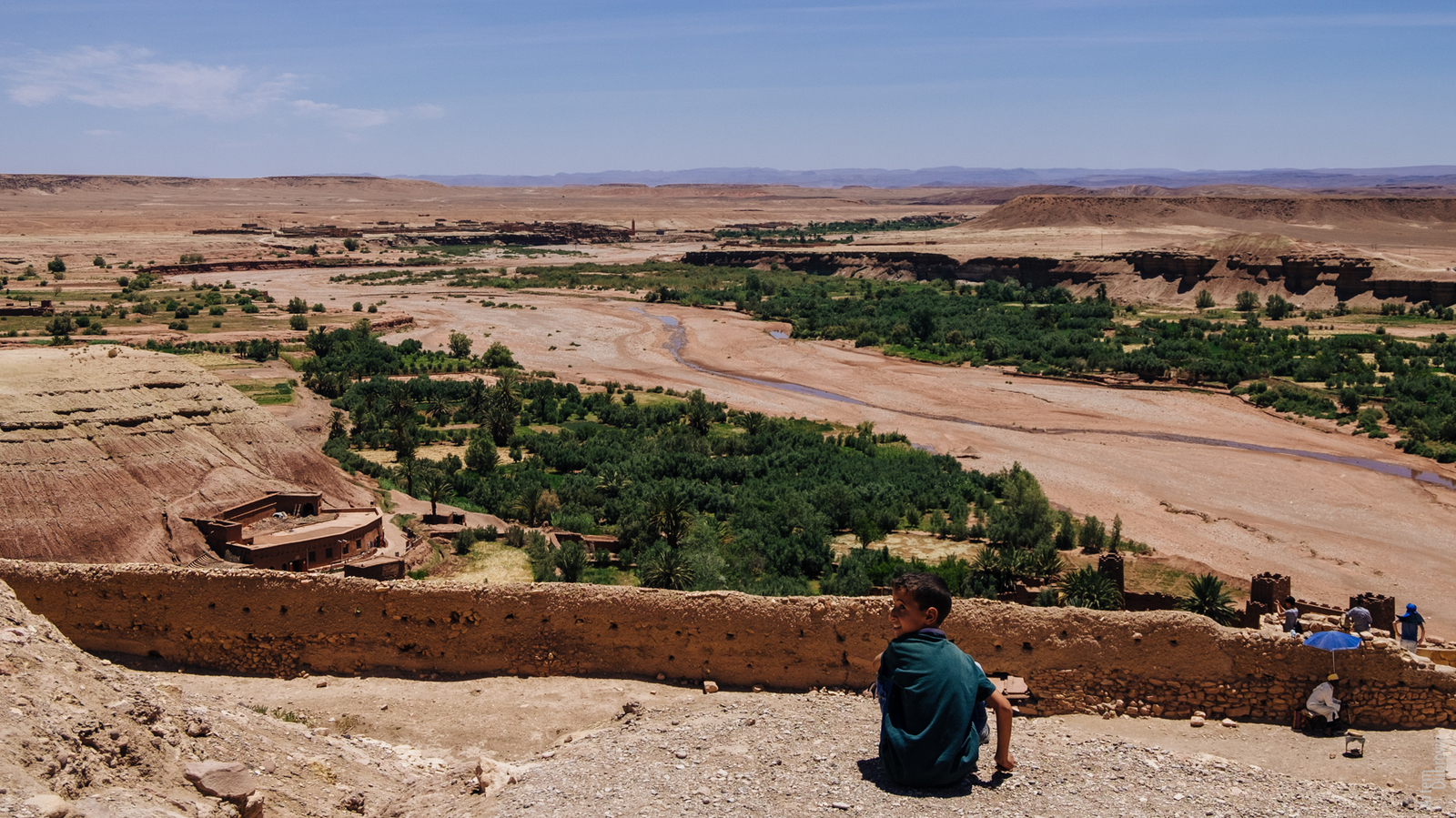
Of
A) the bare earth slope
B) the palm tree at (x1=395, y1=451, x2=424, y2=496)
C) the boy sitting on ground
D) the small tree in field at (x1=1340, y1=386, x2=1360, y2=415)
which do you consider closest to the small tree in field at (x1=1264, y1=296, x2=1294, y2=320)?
the small tree in field at (x1=1340, y1=386, x2=1360, y2=415)

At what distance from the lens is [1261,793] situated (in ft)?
29.0

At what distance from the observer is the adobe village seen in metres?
9.23

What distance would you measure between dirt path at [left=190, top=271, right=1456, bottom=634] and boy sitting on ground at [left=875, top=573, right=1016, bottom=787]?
19.2m

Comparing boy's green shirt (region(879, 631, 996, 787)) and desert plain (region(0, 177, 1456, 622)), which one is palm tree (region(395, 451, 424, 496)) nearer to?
desert plain (region(0, 177, 1456, 622))

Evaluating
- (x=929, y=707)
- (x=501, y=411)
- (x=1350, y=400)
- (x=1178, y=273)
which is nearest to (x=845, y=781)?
(x=929, y=707)

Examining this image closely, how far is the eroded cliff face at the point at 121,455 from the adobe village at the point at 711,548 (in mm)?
78

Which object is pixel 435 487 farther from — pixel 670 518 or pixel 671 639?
pixel 671 639

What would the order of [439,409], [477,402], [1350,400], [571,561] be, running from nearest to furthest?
[571,561], [439,409], [477,402], [1350,400]

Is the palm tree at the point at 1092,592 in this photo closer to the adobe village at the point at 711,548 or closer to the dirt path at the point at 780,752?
the adobe village at the point at 711,548

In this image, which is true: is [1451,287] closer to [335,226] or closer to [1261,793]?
[1261,793]

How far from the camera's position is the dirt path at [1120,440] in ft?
93.9

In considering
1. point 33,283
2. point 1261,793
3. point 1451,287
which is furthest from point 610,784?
point 33,283

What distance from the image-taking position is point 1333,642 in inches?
449

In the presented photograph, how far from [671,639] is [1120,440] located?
33446 millimetres
